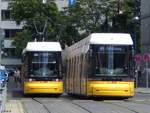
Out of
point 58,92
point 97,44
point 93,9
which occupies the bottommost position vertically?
point 58,92

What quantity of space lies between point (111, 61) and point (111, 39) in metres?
1.58

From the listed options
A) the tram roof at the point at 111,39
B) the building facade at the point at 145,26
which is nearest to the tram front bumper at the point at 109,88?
the tram roof at the point at 111,39

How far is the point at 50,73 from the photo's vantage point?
131ft

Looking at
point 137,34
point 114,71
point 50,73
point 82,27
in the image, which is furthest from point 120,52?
point 137,34

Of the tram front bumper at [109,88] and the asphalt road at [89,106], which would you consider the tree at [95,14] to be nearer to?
the asphalt road at [89,106]

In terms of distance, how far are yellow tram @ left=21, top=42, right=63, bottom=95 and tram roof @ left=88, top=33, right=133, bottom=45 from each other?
5367mm

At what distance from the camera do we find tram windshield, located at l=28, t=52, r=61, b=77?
3972 cm

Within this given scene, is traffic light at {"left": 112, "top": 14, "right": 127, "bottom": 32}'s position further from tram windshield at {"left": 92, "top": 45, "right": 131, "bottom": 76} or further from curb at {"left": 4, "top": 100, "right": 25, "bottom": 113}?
curb at {"left": 4, "top": 100, "right": 25, "bottom": 113}

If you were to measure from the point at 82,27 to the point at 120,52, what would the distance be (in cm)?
5019

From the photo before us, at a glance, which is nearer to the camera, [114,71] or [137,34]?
[114,71]

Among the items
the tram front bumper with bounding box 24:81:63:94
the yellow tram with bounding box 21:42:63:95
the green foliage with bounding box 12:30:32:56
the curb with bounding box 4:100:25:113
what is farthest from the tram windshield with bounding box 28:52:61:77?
the green foliage with bounding box 12:30:32:56

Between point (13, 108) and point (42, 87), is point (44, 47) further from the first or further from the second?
point (13, 108)

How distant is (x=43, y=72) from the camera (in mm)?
39688

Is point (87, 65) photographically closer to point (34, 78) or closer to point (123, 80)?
point (123, 80)
